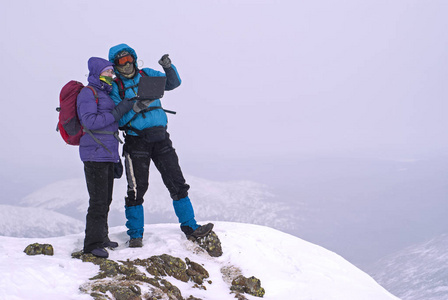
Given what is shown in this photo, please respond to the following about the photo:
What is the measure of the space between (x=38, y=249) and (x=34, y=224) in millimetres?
95411

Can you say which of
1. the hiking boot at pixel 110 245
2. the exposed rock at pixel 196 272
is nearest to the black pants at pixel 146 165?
the hiking boot at pixel 110 245

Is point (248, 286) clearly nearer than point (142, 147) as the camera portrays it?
Yes

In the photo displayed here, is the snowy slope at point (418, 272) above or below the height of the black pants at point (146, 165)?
below

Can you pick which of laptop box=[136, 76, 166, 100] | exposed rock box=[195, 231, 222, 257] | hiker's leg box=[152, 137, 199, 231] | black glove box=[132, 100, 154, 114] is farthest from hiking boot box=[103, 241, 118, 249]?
laptop box=[136, 76, 166, 100]

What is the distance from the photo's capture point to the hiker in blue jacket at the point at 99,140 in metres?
5.21

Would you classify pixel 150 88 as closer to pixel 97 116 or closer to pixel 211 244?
pixel 97 116

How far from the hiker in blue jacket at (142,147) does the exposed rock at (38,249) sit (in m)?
1.37

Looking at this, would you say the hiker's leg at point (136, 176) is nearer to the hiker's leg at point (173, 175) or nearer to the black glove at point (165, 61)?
the hiker's leg at point (173, 175)

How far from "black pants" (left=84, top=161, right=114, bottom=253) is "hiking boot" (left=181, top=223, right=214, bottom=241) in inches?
65.6

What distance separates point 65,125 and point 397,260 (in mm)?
115456

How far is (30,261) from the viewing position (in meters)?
4.64

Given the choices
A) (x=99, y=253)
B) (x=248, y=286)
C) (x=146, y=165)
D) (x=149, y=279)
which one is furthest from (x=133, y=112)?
(x=248, y=286)

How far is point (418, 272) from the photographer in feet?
269

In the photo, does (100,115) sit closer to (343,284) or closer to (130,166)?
(130,166)
